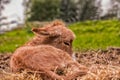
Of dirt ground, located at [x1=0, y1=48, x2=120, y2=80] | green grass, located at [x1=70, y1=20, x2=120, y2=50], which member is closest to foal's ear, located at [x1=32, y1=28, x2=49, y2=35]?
dirt ground, located at [x1=0, y1=48, x2=120, y2=80]

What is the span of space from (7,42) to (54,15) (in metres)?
10.6

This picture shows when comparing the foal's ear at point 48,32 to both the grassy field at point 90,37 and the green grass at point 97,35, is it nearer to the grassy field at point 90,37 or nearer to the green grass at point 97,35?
the green grass at point 97,35

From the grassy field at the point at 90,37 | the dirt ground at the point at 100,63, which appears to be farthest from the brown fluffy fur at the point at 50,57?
the grassy field at the point at 90,37

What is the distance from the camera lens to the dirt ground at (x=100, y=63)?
817 centimetres

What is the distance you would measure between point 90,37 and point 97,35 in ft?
2.82

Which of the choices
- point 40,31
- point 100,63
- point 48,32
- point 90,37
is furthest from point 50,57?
point 90,37

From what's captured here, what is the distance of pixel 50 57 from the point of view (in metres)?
8.36

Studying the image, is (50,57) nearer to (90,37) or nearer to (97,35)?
(90,37)

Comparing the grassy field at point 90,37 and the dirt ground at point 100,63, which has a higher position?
the grassy field at point 90,37

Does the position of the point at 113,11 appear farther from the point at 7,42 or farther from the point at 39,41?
the point at 39,41

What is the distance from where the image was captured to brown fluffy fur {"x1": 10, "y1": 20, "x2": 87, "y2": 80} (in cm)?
815

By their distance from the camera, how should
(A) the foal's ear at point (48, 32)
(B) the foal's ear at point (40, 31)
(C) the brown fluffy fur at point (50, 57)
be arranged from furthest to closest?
(A) the foal's ear at point (48, 32), (B) the foal's ear at point (40, 31), (C) the brown fluffy fur at point (50, 57)

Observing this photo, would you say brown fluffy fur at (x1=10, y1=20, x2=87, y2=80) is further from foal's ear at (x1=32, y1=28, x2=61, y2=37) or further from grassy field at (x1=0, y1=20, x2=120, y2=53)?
grassy field at (x1=0, y1=20, x2=120, y2=53)

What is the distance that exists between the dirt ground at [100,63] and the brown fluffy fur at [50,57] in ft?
0.79
